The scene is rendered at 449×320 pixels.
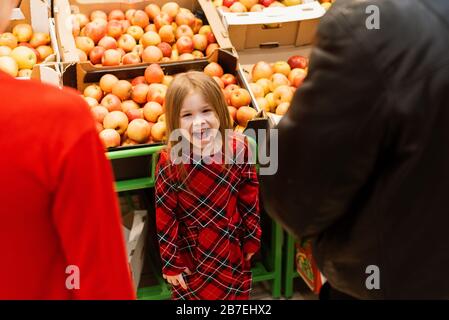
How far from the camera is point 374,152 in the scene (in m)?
1.16

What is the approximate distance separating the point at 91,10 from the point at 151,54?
0.52m

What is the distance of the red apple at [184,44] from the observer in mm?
3180

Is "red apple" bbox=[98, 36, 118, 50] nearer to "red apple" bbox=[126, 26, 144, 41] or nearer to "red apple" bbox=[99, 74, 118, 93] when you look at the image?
"red apple" bbox=[126, 26, 144, 41]

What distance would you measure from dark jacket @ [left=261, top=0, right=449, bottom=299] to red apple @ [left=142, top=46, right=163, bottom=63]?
181cm

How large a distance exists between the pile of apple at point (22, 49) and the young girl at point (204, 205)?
1.11 meters

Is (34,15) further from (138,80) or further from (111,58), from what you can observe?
(138,80)

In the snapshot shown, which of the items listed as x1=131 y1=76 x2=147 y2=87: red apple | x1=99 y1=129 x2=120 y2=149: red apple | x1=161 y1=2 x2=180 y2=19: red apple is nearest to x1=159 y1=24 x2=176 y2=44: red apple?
x1=161 y1=2 x2=180 y2=19: red apple

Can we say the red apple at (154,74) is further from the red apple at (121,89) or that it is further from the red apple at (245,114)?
the red apple at (245,114)

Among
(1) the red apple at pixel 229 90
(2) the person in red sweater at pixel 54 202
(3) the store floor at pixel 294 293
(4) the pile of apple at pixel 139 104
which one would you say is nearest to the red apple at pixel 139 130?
(4) the pile of apple at pixel 139 104

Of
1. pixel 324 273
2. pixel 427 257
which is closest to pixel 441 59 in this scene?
pixel 427 257

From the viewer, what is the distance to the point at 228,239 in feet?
7.41

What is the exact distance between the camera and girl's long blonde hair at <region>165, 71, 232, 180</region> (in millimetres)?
2125

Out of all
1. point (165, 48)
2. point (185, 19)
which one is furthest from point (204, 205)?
point (185, 19)
